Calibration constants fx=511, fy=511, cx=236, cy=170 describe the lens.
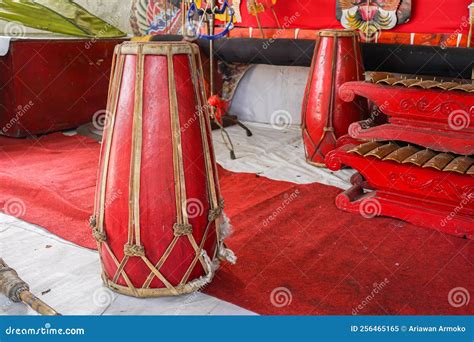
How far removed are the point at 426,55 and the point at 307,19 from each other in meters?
1.05

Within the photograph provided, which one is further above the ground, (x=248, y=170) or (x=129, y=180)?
(x=129, y=180)

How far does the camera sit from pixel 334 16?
3484mm

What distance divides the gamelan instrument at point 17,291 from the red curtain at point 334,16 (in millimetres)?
2681

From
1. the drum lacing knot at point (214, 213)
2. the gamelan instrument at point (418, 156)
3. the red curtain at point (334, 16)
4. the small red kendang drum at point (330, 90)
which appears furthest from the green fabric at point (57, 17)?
the drum lacing knot at point (214, 213)

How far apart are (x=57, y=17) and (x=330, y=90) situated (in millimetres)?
2425

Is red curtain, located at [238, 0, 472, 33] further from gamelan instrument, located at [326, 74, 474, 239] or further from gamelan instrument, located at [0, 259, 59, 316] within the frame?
gamelan instrument, located at [0, 259, 59, 316]

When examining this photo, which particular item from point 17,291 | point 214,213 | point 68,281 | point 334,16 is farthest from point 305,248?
point 334,16

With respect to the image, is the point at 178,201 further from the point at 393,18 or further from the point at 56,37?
the point at 56,37

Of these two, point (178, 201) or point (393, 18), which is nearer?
point (178, 201)

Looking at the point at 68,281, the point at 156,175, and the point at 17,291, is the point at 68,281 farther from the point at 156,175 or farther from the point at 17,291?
the point at 156,175

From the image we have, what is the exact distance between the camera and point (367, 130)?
2311mm

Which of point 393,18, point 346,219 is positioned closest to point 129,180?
point 346,219

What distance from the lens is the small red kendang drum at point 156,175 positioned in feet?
4.75

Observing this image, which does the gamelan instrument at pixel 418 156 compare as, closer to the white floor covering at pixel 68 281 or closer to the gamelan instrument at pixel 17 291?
the white floor covering at pixel 68 281
